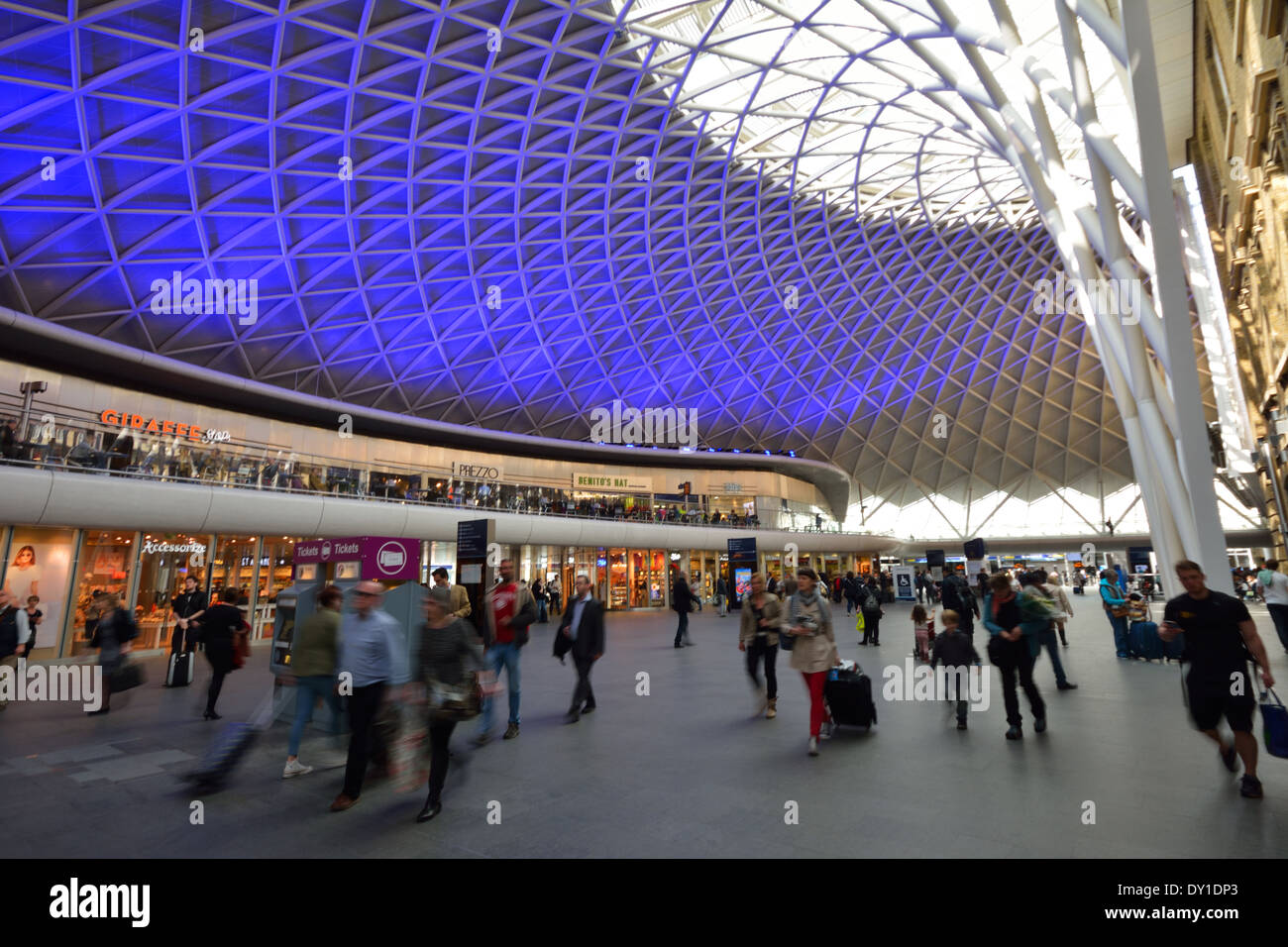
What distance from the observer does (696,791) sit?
5.47 meters

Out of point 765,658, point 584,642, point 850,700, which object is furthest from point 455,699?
point 765,658

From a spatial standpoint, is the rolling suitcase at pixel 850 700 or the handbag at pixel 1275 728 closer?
the handbag at pixel 1275 728

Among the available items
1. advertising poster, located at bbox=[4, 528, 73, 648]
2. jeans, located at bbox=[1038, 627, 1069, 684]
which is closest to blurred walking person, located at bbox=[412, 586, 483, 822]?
jeans, located at bbox=[1038, 627, 1069, 684]

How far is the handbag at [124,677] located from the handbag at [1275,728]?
40.4 feet

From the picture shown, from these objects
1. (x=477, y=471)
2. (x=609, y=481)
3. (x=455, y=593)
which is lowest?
(x=455, y=593)

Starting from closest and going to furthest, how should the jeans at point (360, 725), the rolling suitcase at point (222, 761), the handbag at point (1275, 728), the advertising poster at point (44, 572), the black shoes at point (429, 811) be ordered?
the handbag at point (1275, 728)
the black shoes at point (429, 811)
the jeans at point (360, 725)
the rolling suitcase at point (222, 761)
the advertising poster at point (44, 572)

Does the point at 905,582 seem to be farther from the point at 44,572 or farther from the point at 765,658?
the point at 44,572

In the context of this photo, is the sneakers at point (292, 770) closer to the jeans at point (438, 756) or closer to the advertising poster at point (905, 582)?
the jeans at point (438, 756)

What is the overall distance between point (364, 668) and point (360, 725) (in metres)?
0.53

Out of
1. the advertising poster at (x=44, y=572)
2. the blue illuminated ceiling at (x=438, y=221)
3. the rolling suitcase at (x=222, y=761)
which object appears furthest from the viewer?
the blue illuminated ceiling at (x=438, y=221)

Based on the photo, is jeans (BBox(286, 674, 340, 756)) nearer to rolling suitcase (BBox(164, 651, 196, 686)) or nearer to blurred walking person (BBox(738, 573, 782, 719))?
blurred walking person (BBox(738, 573, 782, 719))

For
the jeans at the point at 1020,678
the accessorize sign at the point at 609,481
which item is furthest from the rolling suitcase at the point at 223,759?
the accessorize sign at the point at 609,481

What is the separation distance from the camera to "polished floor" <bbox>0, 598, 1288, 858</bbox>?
4387mm

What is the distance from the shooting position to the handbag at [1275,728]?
185 inches
